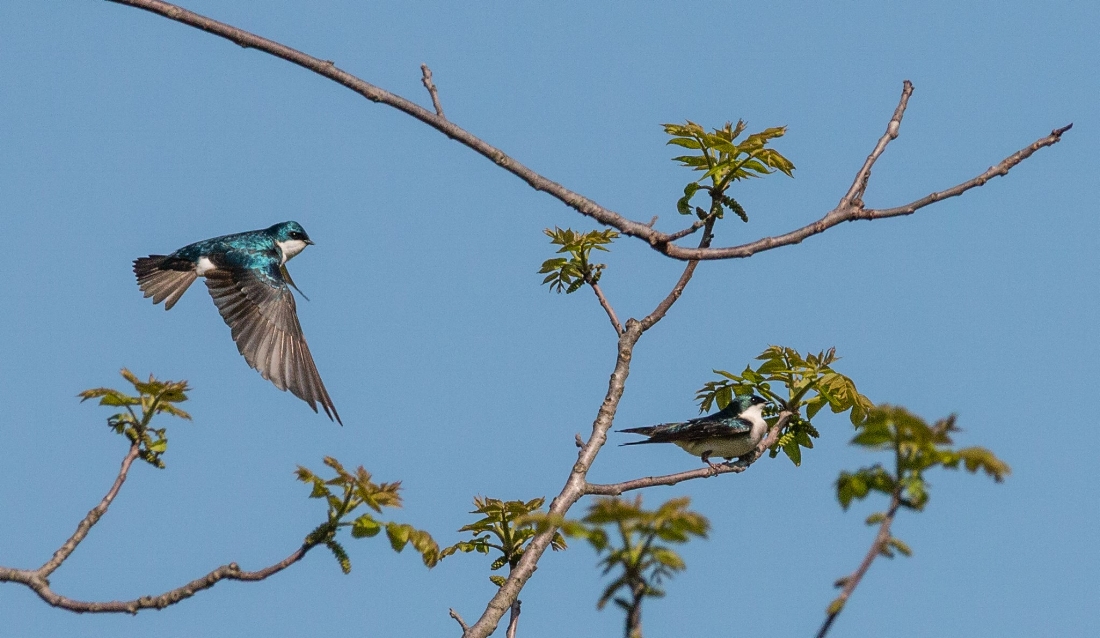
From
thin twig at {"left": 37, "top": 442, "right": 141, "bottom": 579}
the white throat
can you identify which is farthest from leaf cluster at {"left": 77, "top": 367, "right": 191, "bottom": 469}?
the white throat

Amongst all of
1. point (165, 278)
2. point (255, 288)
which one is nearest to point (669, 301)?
point (255, 288)

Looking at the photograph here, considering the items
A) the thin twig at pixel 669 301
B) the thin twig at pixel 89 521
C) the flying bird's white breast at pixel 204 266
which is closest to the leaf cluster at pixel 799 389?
the thin twig at pixel 669 301

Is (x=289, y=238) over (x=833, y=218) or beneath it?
over

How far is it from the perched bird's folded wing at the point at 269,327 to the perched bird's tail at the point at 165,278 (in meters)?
0.60

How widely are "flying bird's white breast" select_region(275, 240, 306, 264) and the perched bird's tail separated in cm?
92

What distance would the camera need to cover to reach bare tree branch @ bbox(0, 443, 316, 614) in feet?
16.9

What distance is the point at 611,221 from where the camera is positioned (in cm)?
541

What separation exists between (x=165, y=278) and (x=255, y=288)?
4.71 ft

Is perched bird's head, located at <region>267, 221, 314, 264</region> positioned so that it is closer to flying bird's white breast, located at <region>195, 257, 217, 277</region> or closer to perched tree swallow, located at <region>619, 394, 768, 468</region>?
flying bird's white breast, located at <region>195, 257, 217, 277</region>

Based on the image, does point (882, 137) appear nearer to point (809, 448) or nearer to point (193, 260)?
point (809, 448)

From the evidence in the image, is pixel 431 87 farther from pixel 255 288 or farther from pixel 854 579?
pixel 255 288

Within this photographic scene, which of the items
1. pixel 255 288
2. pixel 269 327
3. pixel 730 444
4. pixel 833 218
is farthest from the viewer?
pixel 730 444

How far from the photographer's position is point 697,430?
12.1 metres

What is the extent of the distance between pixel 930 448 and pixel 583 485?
3.10 metres
